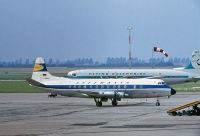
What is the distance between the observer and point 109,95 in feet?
244

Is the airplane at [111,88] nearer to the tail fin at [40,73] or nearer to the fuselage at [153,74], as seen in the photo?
the tail fin at [40,73]

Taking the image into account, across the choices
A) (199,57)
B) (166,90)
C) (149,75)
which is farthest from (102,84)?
(199,57)

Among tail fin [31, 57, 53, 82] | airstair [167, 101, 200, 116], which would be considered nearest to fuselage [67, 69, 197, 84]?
tail fin [31, 57, 53, 82]

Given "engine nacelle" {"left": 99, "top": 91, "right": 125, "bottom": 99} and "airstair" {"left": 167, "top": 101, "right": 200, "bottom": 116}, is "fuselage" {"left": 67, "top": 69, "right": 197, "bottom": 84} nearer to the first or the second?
"engine nacelle" {"left": 99, "top": 91, "right": 125, "bottom": 99}

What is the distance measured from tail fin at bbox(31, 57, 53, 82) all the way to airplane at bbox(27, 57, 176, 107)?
1.98 metres

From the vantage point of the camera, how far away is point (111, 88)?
75188 millimetres

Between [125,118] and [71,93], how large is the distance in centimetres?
2592

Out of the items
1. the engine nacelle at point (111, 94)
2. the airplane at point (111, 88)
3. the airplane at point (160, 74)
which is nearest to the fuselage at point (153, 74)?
the airplane at point (160, 74)

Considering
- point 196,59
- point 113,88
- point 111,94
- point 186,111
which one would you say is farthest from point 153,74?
point 186,111

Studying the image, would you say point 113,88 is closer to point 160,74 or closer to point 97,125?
point 97,125

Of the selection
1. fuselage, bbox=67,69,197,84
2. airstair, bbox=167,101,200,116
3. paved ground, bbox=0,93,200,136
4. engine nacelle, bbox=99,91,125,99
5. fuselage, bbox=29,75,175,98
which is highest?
fuselage, bbox=67,69,197,84

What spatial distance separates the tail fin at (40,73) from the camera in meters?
80.9

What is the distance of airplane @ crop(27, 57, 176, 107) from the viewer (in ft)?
243

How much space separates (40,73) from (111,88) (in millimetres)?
12247
